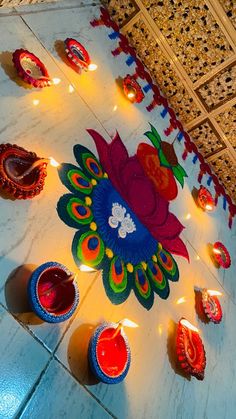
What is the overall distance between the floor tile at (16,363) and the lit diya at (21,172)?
603mm

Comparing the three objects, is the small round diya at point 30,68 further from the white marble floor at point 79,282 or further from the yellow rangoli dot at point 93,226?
the yellow rangoli dot at point 93,226

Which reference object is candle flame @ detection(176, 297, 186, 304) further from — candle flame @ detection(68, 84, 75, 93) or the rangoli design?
candle flame @ detection(68, 84, 75, 93)

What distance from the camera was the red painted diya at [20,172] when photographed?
170 cm

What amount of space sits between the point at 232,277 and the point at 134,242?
5.99 ft

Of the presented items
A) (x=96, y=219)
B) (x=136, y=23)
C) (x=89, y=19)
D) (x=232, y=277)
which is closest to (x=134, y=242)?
(x=96, y=219)

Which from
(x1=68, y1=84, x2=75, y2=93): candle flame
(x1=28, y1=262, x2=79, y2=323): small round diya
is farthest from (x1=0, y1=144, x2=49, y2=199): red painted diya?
(x1=68, y1=84, x2=75, y2=93): candle flame

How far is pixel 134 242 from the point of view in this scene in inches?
97.1

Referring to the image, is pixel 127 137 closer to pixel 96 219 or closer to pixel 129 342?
pixel 96 219

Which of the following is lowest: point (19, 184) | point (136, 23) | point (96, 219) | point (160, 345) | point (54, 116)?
point (160, 345)

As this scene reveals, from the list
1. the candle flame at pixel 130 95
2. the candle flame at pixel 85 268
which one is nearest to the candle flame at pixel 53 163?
the candle flame at pixel 85 268

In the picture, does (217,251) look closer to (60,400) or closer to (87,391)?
(87,391)

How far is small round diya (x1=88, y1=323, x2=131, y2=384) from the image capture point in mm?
1655

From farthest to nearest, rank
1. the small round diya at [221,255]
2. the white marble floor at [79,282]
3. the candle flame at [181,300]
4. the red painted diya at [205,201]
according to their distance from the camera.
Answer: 1. the red painted diya at [205,201]
2. the small round diya at [221,255]
3. the candle flame at [181,300]
4. the white marble floor at [79,282]

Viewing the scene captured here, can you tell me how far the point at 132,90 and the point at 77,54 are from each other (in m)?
0.76
